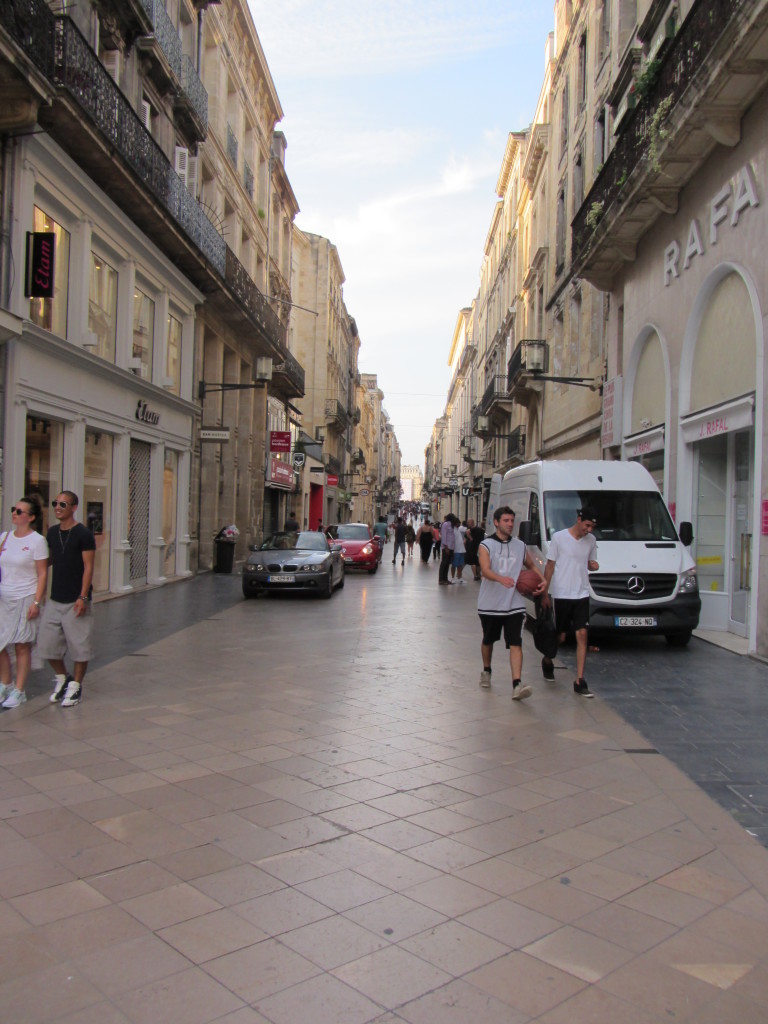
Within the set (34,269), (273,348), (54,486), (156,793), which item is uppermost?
(273,348)

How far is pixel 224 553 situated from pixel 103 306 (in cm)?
911

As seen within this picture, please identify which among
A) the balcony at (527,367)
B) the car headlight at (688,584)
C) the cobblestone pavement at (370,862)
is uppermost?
the balcony at (527,367)

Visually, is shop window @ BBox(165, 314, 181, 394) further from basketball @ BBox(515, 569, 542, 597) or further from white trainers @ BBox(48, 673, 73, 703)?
basketball @ BBox(515, 569, 542, 597)

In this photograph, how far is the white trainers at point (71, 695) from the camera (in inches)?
276

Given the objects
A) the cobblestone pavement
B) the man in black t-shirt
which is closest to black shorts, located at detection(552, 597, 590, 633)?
the cobblestone pavement

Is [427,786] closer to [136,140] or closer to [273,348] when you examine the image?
[136,140]

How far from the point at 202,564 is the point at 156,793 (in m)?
Result: 18.9

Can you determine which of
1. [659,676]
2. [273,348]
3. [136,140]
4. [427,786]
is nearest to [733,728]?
[659,676]

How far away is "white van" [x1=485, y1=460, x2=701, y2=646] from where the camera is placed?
10391 mm

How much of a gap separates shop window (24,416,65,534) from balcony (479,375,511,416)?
25.2 m

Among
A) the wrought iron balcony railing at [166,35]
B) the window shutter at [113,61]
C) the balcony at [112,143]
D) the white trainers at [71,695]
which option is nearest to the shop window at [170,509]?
the balcony at [112,143]

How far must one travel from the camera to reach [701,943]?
10.6 ft

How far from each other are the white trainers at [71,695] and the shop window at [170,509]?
40.8 feet

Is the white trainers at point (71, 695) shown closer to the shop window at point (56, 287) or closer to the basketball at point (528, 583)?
the basketball at point (528, 583)
